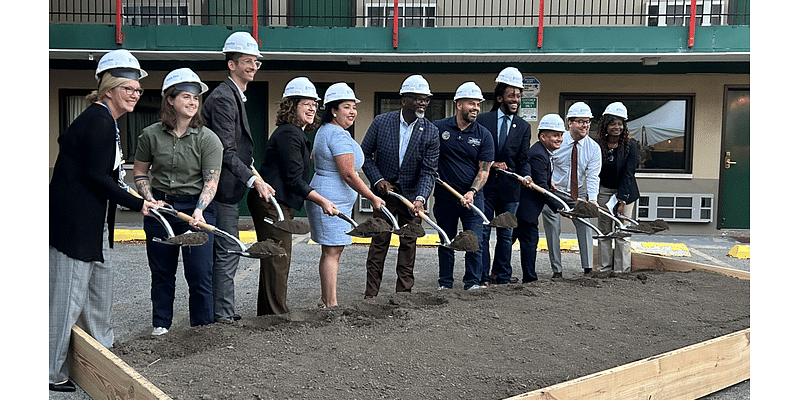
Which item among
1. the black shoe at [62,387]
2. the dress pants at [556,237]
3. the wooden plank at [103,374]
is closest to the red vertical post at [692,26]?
the dress pants at [556,237]

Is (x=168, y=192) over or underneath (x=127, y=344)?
over

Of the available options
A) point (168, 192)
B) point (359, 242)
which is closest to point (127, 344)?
point (168, 192)

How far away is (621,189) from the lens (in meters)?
6.87

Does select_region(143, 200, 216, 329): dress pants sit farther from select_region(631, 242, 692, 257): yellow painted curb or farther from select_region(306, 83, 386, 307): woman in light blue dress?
select_region(631, 242, 692, 257): yellow painted curb

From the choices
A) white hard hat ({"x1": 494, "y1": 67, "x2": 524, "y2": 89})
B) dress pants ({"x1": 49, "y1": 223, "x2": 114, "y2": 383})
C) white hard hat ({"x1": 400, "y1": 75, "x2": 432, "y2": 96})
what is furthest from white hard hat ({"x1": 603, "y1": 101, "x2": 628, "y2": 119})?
dress pants ({"x1": 49, "y1": 223, "x2": 114, "y2": 383})

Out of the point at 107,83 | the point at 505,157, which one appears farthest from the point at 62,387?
the point at 505,157

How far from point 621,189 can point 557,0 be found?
5.74 meters

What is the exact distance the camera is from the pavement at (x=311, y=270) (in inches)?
211

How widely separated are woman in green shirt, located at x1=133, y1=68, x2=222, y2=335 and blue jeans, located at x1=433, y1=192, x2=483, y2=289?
2399 mm

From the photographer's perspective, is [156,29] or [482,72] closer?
[156,29]

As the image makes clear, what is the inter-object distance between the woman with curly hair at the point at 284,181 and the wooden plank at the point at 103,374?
138 centimetres

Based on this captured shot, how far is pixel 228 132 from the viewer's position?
456cm

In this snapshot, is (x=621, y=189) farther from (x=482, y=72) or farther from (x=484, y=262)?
(x=482, y=72)

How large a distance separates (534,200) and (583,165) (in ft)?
2.26
